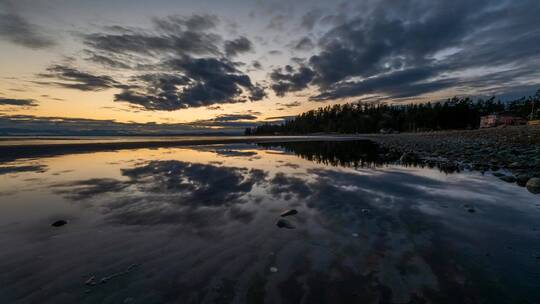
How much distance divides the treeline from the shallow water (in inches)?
3925

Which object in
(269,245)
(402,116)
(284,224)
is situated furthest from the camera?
(402,116)

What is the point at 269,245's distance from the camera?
12.1ft

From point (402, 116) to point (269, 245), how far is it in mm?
128275

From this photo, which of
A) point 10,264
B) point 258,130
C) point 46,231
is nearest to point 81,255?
point 10,264

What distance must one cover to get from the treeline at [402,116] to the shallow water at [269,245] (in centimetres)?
9968

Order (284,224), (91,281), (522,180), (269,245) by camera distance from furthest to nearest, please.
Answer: (522,180) → (284,224) → (269,245) → (91,281)

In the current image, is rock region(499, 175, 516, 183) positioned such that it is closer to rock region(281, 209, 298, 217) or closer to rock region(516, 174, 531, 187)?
rock region(516, 174, 531, 187)

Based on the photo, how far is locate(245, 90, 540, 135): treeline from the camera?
283 feet

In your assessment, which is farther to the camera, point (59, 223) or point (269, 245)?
point (59, 223)

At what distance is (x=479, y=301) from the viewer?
91.8 inches

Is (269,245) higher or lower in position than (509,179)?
lower

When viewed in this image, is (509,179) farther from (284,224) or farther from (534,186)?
(284,224)

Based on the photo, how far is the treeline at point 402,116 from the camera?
283ft

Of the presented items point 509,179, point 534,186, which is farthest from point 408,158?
point 534,186
